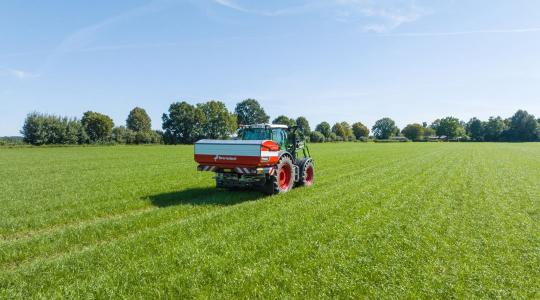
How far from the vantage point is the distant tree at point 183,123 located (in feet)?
291

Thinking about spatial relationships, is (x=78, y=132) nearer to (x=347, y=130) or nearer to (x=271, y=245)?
(x=271, y=245)

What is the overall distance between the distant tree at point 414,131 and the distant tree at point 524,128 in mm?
39337

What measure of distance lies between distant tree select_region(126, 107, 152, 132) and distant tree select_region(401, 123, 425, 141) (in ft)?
389

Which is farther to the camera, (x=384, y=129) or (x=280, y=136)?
(x=384, y=129)

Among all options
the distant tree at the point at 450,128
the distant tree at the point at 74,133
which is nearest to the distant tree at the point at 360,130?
the distant tree at the point at 450,128

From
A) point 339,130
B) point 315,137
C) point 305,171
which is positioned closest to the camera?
point 305,171

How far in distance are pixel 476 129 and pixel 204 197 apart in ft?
500

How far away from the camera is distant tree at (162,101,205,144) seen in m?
88.6

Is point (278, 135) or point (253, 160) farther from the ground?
point (278, 135)

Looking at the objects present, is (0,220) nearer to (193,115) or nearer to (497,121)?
(193,115)

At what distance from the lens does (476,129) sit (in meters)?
138

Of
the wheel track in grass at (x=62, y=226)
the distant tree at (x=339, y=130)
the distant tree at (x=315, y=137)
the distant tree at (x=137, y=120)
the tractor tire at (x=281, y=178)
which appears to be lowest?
the wheel track in grass at (x=62, y=226)

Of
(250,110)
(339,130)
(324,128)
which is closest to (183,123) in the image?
(250,110)

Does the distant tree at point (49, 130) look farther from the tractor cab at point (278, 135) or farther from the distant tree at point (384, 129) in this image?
the distant tree at point (384, 129)
